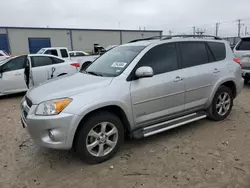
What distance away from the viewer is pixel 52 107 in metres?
2.94

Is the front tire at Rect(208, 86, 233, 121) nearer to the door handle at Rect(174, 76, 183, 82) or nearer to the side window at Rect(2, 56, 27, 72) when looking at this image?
the door handle at Rect(174, 76, 183, 82)

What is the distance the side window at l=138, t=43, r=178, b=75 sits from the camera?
3743 millimetres

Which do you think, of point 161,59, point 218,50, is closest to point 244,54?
point 218,50

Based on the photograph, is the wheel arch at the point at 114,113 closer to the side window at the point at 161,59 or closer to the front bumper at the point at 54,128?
the front bumper at the point at 54,128

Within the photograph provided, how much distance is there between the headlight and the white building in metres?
27.3

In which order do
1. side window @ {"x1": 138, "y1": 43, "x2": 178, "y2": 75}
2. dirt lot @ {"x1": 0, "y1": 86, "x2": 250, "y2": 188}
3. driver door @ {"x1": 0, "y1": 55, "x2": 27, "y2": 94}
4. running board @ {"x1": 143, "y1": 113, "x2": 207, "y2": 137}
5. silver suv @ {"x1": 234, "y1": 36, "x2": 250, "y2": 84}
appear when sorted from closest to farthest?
dirt lot @ {"x1": 0, "y1": 86, "x2": 250, "y2": 188} → running board @ {"x1": 143, "y1": 113, "x2": 207, "y2": 137} → side window @ {"x1": 138, "y1": 43, "x2": 178, "y2": 75} → driver door @ {"x1": 0, "y1": 55, "x2": 27, "y2": 94} → silver suv @ {"x1": 234, "y1": 36, "x2": 250, "y2": 84}

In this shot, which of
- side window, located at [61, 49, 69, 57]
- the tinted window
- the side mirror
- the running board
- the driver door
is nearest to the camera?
the side mirror

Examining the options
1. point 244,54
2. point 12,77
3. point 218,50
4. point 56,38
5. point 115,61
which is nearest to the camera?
point 115,61

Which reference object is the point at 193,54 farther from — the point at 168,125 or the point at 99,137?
the point at 99,137

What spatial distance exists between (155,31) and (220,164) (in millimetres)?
35369

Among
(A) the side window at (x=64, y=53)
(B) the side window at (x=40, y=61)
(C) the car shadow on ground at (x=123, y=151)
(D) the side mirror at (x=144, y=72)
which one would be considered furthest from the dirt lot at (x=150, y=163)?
(A) the side window at (x=64, y=53)

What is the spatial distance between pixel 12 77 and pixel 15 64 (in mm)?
501

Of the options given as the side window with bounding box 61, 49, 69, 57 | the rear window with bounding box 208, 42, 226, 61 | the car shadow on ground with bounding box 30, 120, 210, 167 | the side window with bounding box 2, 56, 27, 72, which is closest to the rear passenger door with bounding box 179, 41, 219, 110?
the rear window with bounding box 208, 42, 226, 61

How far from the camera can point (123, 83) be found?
3365 mm
